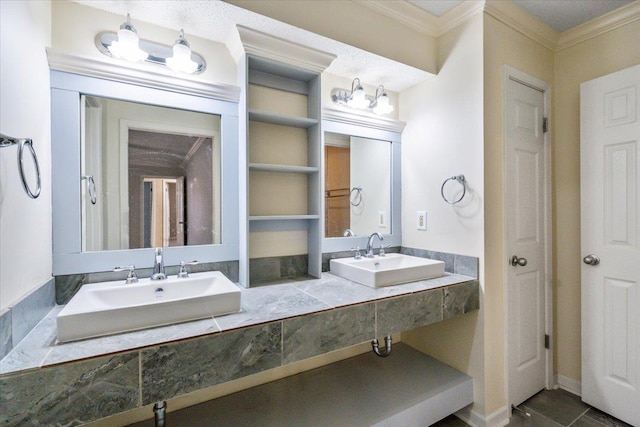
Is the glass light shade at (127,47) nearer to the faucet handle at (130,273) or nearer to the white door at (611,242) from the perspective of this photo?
the faucet handle at (130,273)

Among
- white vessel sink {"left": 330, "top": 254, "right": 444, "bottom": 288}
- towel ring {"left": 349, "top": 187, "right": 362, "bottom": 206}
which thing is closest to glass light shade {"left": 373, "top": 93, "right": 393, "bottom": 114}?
towel ring {"left": 349, "top": 187, "right": 362, "bottom": 206}

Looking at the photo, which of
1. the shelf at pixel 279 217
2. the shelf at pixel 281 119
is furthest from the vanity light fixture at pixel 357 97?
the shelf at pixel 279 217

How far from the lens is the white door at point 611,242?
5.74ft

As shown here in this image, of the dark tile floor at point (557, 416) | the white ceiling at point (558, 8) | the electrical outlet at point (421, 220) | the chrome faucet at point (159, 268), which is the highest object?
the white ceiling at point (558, 8)

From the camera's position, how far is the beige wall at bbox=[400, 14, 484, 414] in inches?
70.0

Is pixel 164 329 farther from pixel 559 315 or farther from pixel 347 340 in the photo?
pixel 559 315

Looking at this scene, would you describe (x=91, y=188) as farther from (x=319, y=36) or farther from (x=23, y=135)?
(x=319, y=36)

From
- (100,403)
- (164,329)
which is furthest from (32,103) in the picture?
(100,403)

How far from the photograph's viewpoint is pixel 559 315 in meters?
2.16

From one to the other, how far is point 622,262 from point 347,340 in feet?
5.61

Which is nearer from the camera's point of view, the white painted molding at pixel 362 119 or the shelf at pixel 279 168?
the shelf at pixel 279 168

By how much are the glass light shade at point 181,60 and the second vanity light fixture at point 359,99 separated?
2.97 feet

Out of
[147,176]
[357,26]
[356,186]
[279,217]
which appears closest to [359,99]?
[357,26]

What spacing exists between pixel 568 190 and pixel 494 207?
75 centimetres
